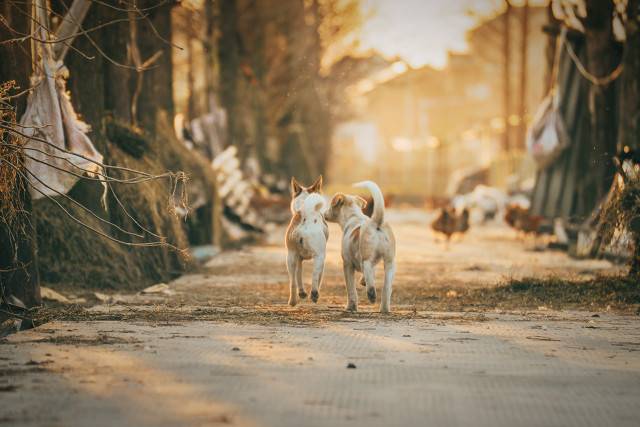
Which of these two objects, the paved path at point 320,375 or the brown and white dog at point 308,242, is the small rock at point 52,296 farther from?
the paved path at point 320,375

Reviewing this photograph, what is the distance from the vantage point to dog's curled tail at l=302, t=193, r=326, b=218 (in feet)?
39.0

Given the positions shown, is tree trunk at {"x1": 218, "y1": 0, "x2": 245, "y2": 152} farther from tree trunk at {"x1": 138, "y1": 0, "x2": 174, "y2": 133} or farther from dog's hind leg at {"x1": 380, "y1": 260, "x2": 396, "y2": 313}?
dog's hind leg at {"x1": 380, "y1": 260, "x2": 396, "y2": 313}

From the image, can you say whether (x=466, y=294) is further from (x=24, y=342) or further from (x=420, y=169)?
(x=420, y=169)

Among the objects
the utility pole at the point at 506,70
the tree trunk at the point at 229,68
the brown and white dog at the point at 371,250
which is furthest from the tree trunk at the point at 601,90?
the utility pole at the point at 506,70

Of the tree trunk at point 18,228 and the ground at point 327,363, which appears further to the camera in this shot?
the tree trunk at point 18,228

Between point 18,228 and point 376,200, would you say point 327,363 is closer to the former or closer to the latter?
point 376,200

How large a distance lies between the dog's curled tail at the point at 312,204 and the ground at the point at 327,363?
1.00 metres

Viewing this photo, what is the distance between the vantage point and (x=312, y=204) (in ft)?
39.0

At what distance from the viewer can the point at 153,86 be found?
19.2 meters

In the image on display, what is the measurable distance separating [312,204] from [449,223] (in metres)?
11.9

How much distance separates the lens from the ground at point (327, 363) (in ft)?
20.7

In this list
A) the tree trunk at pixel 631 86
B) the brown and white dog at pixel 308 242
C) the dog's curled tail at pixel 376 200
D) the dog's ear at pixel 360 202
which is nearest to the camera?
the dog's curled tail at pixel 376 200

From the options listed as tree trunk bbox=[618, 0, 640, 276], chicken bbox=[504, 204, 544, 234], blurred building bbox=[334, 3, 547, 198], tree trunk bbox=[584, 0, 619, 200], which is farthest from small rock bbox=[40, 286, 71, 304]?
blurred building bbox=[334, 3, 547, 198]

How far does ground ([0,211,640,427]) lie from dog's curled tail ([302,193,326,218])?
1.00 m
